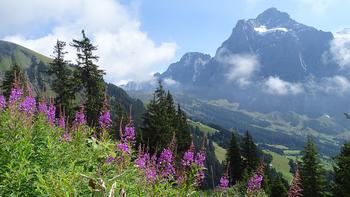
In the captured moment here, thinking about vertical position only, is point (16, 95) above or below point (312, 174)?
above

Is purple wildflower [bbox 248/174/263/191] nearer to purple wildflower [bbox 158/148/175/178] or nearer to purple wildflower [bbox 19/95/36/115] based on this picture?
purple wildflower [bbox 158/148/175/178]

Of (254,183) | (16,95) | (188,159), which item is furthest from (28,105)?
(254,183)

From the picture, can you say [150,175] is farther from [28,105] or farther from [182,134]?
[182,134]

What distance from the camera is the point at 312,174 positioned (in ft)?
186

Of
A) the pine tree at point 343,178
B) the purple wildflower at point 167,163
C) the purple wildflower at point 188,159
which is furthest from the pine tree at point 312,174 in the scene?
the purple wildflower at point 188,159

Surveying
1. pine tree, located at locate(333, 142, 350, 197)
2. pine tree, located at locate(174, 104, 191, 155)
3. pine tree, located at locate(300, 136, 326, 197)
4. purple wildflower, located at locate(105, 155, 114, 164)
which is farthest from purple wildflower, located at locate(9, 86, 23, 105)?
pine tree, located at locate(300, 136, 326, 197)

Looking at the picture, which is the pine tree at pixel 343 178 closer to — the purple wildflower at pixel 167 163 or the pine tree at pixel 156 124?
the pine tree at pixel 156 124

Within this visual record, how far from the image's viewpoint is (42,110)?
39.0ft

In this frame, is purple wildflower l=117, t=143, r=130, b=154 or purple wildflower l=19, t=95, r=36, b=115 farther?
purple wildflower l=19, t=95, r=36, b=115

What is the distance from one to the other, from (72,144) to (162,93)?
172ft

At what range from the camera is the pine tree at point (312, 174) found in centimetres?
5653

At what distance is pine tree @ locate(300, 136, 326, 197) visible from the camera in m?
56.5

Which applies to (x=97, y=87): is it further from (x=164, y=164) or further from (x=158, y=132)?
(x=164, y=164)

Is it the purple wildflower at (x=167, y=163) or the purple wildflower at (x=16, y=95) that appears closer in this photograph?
the purple wildflower at (x=167, y=163)
